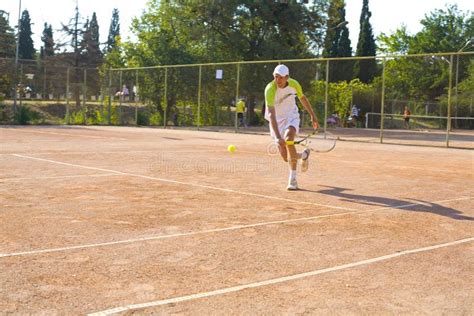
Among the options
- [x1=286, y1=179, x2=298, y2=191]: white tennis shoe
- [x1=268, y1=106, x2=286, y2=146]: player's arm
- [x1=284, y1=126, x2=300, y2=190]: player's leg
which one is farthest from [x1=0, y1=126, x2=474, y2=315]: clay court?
[x1=268, y1=106, x2=286, y2=146]: player's arm

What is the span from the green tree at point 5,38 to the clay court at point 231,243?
27075 millimetres

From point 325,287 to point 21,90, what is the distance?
28.3 m

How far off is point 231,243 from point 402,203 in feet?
10.6

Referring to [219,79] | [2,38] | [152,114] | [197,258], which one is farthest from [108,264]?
[2,38]

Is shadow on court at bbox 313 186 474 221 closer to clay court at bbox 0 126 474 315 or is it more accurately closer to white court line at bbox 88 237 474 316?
clay court at bbox 0 126 474 315

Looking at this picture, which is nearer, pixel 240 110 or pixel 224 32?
pixel 240 110

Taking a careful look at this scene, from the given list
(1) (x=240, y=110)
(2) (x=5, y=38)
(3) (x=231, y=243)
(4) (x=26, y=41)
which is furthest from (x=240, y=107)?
(4) (x=26, y=41)

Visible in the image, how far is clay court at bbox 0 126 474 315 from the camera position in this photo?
4163mm

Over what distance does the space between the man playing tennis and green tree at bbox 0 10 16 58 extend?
95.9 feet

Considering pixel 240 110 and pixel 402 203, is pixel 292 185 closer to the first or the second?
pixel 402 203

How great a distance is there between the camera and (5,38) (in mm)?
37156

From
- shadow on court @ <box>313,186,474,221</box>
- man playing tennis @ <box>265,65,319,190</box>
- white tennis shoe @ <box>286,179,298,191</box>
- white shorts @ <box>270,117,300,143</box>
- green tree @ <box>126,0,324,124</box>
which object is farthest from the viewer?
green tree @ <box>126,0,324,124</box>

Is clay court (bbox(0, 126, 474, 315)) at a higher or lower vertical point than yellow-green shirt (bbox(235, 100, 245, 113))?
lower

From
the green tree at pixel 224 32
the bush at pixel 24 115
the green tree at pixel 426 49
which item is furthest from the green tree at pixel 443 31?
the bush at pixel 24 115
